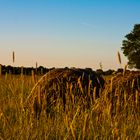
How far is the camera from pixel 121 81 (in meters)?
8.21

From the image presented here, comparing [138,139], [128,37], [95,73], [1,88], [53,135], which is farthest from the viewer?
[128,37]

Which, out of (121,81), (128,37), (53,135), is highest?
(128,37)

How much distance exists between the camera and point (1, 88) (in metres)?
9.39

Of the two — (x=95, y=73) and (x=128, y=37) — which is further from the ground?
(x=128, y=37)

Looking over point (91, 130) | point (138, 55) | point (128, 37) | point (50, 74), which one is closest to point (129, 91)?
point (50, 74)

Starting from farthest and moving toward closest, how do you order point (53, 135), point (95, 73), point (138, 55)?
1. point (138, 55)
2. point (95, 73)
3. point (53, 135)

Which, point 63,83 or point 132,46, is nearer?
point 63,83

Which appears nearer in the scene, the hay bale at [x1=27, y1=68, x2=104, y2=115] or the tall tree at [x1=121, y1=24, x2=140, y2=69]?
the hay bale at [x1=27, y1=68, x2=104, y2=115]

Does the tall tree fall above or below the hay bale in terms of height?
above

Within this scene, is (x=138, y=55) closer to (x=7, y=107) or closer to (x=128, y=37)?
(x=128, y=37)

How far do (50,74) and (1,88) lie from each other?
58.4 inches

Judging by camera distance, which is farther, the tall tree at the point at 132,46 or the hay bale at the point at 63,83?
the tall tree at the point at 132,46

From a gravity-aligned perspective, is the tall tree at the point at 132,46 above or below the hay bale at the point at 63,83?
above

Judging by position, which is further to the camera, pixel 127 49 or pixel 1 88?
pixel 127 49
